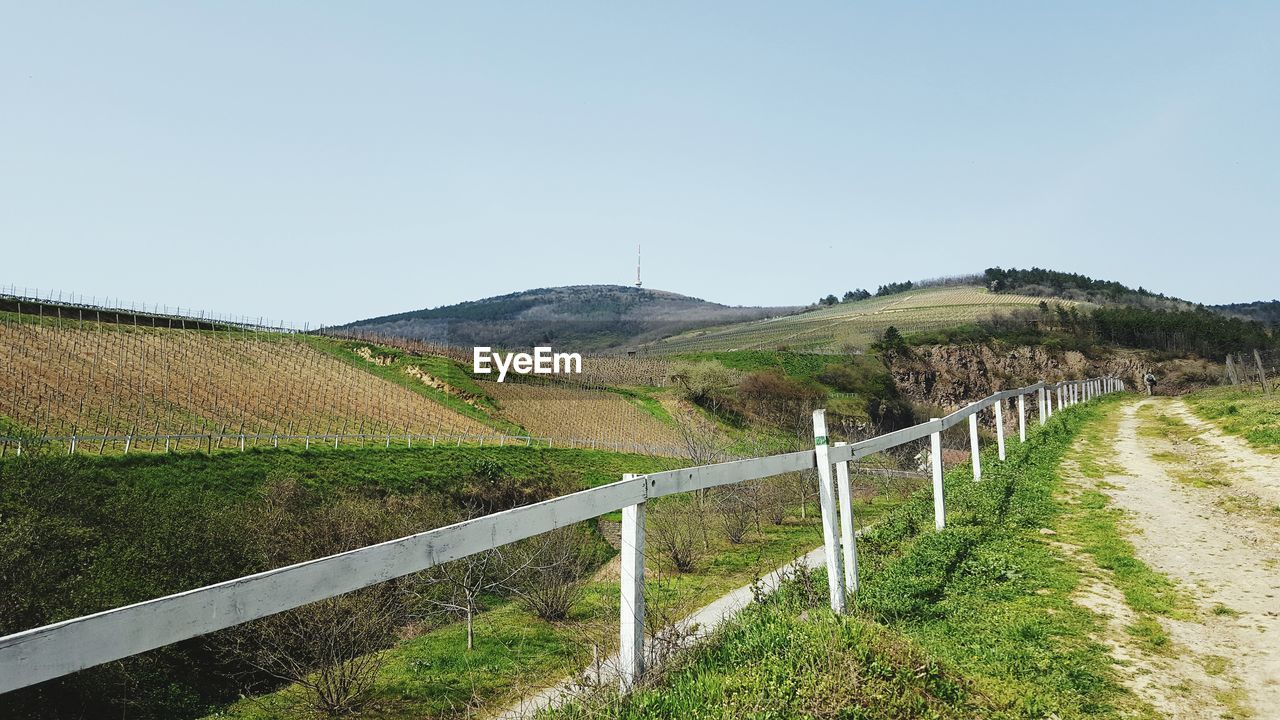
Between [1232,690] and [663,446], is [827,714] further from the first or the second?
[663,446]

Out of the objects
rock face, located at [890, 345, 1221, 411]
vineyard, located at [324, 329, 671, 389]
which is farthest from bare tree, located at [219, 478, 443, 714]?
rock face, located at [890, 345, 1221, 411]

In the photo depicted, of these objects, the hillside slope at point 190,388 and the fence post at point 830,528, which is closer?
the fence post at point 830,528

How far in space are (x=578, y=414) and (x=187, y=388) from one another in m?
31.9

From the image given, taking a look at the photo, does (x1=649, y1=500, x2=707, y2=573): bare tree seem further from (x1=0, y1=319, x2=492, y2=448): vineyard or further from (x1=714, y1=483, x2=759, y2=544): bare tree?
(x1=0, y1=319, x2=492, y2=448): vineyard

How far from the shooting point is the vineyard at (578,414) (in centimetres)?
6284

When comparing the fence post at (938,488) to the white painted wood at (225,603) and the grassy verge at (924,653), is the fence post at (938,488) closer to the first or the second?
the grassy verge at (924,653)

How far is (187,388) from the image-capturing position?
42719 millimetres

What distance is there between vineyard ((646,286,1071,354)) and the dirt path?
89318 mm

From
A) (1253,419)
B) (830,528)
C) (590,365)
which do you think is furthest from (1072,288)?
(830,528)

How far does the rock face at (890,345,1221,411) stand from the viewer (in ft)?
310

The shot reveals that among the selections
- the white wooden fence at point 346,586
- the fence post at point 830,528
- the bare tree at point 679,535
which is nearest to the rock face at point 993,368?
the bare tree at point 679,535

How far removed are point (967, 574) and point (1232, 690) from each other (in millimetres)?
2767

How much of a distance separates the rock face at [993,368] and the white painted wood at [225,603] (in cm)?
9555

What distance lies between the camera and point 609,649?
4844 millimetres
